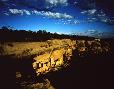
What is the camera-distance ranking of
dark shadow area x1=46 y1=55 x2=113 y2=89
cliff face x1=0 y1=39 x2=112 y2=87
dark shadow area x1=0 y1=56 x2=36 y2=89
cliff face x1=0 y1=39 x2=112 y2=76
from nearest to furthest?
1. dark shadow area x1=0 y1=56 x2=36 y2=89
2. cliff face x1=0 y1=39 x2=112 y2=87
3. cliff face x1=0 y1=39 x2=112 y2=76
4. dark shadow area x1=46 y1=55 x2=113 y2=89

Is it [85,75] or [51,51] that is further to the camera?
[85,75]

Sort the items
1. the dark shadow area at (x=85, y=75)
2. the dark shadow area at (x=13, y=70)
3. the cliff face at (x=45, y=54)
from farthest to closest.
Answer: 1. the dark shadow area at (x=85, y=75)
2. the cliff face at (x=45, y=54)
3. the dark shadow area at (x=13, y=70)

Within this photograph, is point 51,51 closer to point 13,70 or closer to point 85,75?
point 85,75

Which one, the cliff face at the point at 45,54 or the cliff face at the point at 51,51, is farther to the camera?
the cliff face at the point at 51,51

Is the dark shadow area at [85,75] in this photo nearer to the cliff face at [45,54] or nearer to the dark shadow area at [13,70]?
the cliff face at [45,54]

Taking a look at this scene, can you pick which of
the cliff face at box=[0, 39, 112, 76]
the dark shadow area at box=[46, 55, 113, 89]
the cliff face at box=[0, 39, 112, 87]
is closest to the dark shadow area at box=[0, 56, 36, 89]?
the cliff face at box=[0, 39, 112, 87]

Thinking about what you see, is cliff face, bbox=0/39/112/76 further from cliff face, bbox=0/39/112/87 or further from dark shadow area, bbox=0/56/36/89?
dark shadow area, bbox=0/56/36/89

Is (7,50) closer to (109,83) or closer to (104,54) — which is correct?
(109,83)

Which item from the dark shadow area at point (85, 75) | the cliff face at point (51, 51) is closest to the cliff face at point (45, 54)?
the cliff face at point (51, 51)

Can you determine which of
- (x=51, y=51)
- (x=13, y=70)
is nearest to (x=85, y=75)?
(x=51, y=51)

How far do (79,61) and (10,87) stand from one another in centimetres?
1129

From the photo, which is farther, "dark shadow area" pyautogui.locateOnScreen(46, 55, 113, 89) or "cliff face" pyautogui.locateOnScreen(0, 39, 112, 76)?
"dark shadow area" pyautogui.locateOnScreen(46, 55, 113, 89)

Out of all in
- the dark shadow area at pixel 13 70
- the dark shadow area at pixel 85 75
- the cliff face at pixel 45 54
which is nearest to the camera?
the dark shadow area at pixel 13 70

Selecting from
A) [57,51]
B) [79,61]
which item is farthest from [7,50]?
[79,61]
